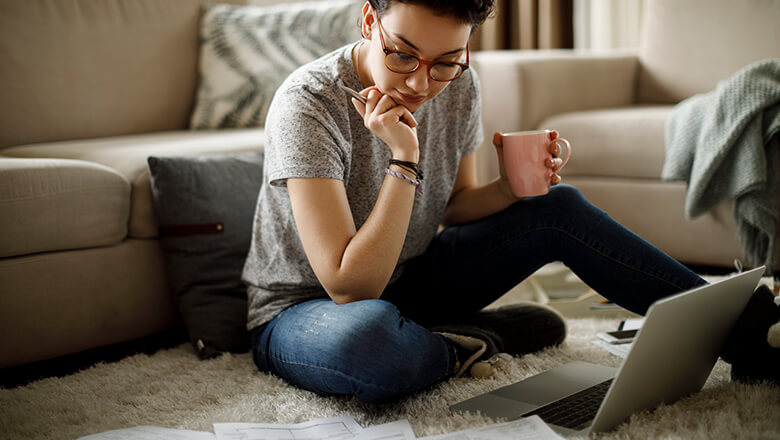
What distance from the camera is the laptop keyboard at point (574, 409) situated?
1.00m

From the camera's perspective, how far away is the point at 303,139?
1.05 meters

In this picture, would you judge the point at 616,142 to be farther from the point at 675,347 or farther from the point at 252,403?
the point at 252,403

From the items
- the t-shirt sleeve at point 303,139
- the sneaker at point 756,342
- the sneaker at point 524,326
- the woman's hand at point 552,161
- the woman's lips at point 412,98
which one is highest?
the woman's lips at point 412,98

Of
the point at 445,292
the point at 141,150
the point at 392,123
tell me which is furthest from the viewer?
the point at 141,150

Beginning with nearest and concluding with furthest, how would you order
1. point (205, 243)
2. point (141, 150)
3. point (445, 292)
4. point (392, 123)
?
point (392, 123) → point (445, 292) → point (205, 243) → point (141, 150)

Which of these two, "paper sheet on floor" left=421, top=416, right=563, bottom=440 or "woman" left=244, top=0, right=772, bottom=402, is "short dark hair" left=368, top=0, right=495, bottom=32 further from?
"paper sheet on floor" left=421, top=416, right=563, bottom=440

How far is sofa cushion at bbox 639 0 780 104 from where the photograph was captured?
7.44 feet

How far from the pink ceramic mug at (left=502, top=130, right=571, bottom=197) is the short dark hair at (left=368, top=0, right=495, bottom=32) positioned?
0.73 feet

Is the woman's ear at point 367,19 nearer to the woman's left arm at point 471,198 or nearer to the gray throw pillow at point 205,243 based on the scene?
the woman's left arm at point 471,198

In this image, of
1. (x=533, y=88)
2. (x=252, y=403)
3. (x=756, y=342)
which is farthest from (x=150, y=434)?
(x=533, y=88)

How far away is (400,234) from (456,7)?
1.12 feet

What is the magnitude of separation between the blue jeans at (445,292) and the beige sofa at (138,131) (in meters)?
0.41

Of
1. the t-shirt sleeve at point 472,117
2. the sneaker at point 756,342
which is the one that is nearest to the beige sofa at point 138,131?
the t-shirt sleeve at point 472,117

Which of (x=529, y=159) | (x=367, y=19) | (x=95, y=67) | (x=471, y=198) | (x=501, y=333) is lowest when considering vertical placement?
(x=501, y=333)
